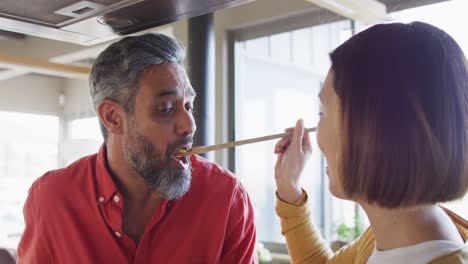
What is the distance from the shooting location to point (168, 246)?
1.30 metres

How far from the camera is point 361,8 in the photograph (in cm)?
130

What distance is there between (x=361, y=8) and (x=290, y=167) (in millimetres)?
465

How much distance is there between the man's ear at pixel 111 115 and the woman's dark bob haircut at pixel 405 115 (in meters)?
0.75

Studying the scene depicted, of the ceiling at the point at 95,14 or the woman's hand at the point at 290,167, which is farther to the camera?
the woman's hand at the point at 290,167

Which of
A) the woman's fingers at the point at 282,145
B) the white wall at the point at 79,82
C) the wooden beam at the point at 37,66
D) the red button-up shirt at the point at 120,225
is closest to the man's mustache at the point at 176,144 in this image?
the red button-up shirt at the point at 120,225

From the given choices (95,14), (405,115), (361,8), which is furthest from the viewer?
(361,8)

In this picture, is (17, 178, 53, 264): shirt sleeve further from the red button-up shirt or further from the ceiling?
the ceiling

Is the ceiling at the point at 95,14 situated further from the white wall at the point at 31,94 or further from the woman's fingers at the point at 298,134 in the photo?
the white wall at the point at 31,94

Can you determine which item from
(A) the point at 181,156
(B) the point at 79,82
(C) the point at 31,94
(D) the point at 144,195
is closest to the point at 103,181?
(D) the point at 144,195

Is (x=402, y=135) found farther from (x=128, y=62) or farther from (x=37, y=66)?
(x=37, y=66)

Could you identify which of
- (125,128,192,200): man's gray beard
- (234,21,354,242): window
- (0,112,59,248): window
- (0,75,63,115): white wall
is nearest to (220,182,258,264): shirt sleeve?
(125,128,192,200): man's gray beard

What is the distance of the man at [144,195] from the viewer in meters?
1.31

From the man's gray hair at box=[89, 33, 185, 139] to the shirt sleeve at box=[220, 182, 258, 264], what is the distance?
38 cm

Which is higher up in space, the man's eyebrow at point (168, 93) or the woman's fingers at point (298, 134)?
the man's eyebrow at point (168, 93)
